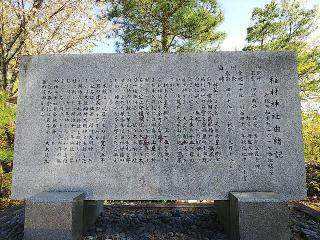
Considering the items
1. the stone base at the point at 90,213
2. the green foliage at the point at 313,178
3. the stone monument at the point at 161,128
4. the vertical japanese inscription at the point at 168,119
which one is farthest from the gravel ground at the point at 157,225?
the green foliage at the point at 313,178

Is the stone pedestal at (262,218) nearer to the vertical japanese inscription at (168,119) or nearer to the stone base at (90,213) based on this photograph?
the vertical japanese inscription at (168,119)

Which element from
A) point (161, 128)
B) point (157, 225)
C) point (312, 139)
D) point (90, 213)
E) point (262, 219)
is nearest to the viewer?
point (262, 219)

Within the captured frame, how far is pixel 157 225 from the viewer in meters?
4.61

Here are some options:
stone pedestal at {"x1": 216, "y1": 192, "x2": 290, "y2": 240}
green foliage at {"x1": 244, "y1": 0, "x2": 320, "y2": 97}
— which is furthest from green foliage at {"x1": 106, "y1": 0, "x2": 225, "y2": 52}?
stone pedestal at {"x1": 216, "y1": 192, "x2": 290, "y2": 240}

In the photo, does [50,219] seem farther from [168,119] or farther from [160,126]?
[168,119]

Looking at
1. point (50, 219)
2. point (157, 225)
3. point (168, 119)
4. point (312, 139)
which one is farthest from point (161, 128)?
point (312, 139)

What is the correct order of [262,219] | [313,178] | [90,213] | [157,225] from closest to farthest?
[262,219] → [90,213] → [157,225] → [313,178]

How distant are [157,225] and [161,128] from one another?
1.59 metres

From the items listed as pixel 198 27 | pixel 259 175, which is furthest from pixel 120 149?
pixel 198 27

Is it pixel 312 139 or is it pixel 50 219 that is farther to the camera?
pixel 312 139

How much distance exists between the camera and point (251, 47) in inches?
464

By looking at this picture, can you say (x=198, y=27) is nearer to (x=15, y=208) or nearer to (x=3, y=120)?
(x=3, y=120)

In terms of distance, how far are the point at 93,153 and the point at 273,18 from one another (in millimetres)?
10503

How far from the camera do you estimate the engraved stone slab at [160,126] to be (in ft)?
13.3
